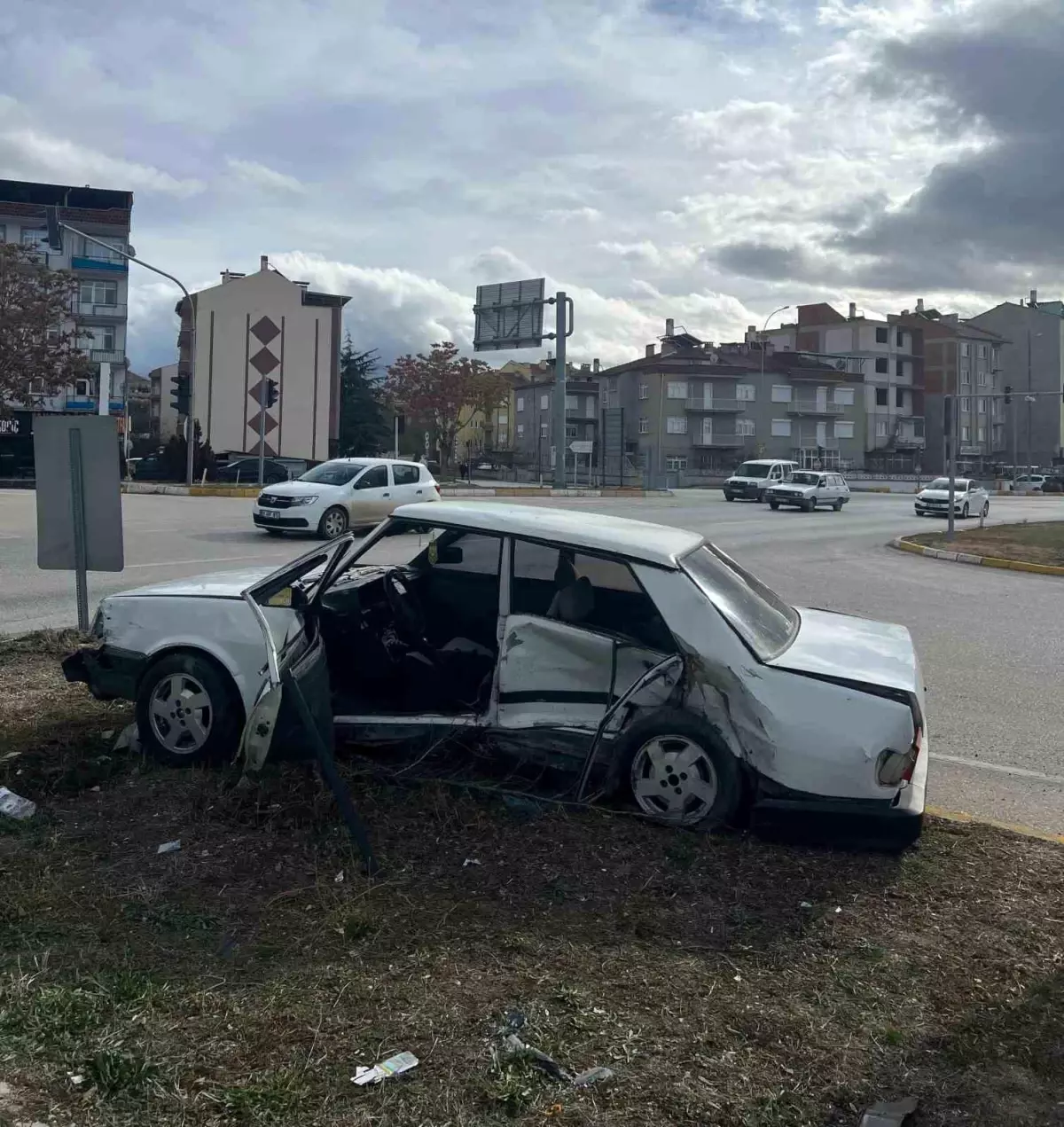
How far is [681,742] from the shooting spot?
4684 mm

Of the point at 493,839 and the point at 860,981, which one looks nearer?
the point at 860,981

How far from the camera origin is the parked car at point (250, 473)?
134 ft

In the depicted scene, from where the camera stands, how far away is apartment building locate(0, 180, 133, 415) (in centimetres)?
5853

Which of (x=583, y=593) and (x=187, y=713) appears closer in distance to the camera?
(x=583, y=593)

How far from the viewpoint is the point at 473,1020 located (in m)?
3.20

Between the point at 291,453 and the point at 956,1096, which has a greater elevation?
the point at 291,453

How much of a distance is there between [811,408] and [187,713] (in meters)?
88.4

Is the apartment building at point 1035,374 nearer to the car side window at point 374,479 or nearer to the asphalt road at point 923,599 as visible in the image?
the asphalt road at point 923,599

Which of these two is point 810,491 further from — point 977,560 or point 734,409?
point 734,409

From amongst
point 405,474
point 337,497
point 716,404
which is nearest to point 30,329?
point 405,474

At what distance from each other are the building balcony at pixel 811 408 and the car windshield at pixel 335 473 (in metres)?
72.2

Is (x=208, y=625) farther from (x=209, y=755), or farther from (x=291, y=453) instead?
(x=291, y=453)

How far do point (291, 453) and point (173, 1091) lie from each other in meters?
55.3

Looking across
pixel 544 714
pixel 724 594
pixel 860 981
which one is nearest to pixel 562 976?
pixel 860 981
